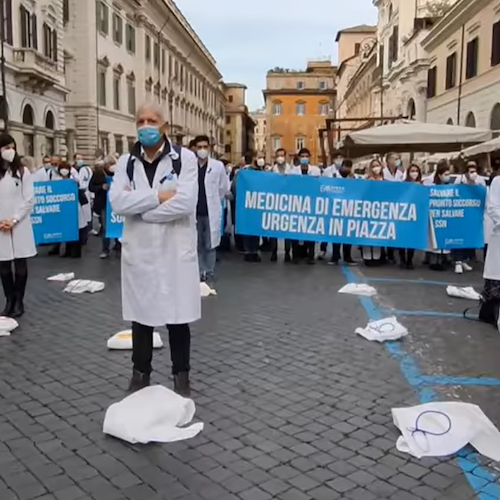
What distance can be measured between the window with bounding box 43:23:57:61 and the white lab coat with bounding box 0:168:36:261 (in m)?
29.4

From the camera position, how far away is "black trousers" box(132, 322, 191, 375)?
4.55m

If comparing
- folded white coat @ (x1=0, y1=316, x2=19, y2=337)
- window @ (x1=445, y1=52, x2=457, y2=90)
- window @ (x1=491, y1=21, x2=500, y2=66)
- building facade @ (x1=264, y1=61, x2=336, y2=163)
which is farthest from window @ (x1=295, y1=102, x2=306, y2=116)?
folded white coat @ (x1=0, y1=316, x2=19, y2=337)

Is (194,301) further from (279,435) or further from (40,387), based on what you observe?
(40,387)

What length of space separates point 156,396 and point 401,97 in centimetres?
4322

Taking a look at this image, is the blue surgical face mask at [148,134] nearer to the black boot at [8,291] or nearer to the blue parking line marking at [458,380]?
the blue parking line marking at [458,380]

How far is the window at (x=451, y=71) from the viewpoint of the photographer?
32438 millimetres

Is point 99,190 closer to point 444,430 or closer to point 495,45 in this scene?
point 444,430

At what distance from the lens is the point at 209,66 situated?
281 feet

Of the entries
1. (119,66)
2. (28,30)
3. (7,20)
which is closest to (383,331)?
(7,20)

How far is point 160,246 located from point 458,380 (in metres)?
2.57

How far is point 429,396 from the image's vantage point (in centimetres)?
464

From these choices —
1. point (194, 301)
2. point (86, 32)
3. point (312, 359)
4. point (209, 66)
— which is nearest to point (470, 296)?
point (312, 359)

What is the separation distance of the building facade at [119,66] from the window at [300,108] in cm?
3928

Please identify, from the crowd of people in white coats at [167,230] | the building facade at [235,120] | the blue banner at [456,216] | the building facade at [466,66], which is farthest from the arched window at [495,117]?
the building facade at [235,120]
